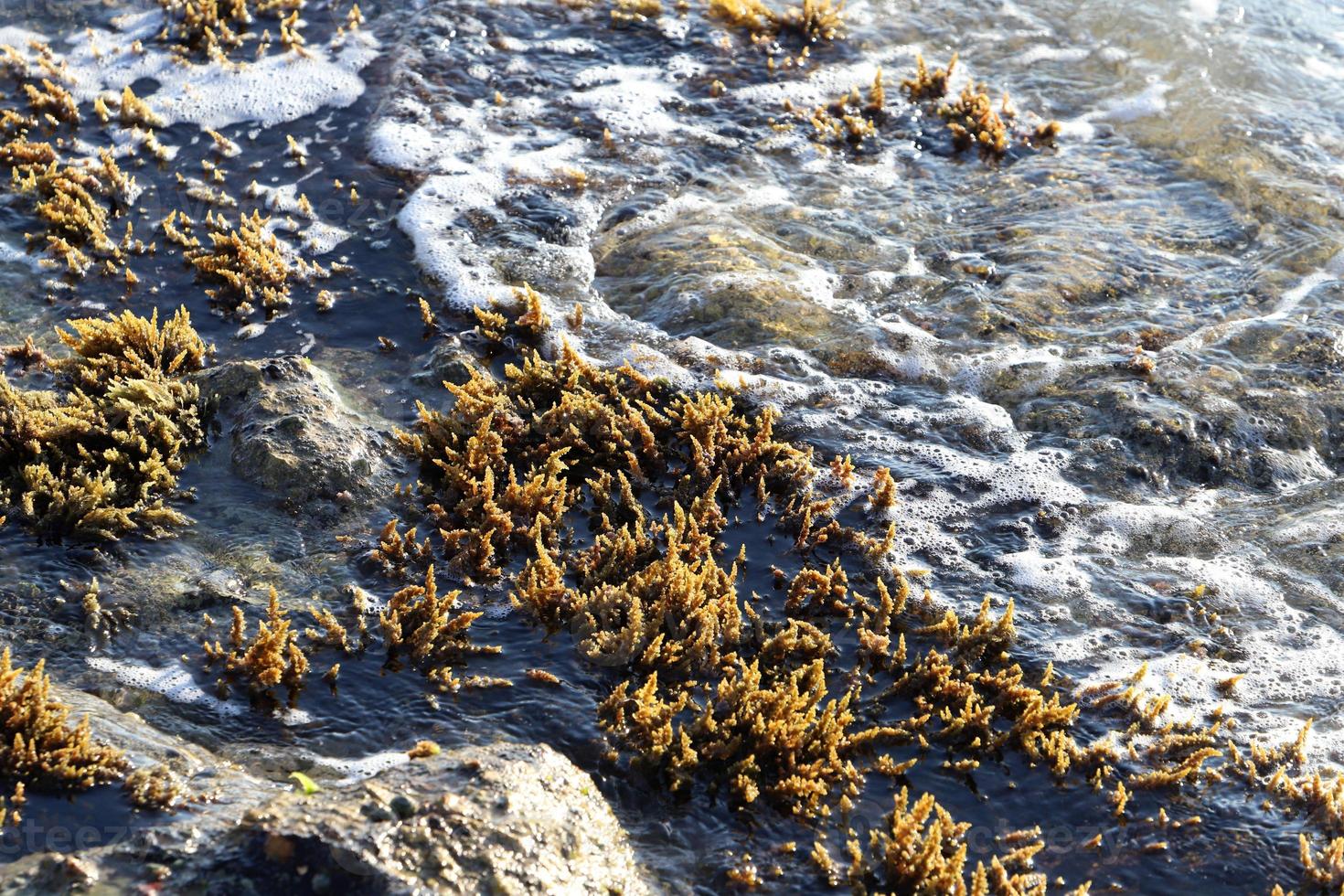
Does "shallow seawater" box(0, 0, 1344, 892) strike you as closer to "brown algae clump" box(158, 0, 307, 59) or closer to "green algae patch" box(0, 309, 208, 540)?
"green algae patch" box(0, 309, 208, 540)

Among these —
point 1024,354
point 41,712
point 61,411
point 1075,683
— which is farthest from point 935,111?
point 41,712

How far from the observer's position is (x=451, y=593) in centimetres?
A: 566

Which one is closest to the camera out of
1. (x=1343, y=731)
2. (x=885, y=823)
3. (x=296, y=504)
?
(x=885, y=823)

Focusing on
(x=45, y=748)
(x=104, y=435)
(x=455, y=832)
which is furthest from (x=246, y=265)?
(x=455, y=832)

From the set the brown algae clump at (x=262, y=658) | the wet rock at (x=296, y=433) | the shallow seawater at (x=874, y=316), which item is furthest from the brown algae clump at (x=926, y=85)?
the brown algae clump at (x=262, y=658)

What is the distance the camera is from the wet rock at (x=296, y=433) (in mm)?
6516

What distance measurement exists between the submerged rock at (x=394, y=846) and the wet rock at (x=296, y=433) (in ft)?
8.04

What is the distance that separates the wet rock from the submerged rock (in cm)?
245

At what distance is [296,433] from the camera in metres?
6.67

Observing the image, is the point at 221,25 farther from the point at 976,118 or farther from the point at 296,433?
the point at 976,118

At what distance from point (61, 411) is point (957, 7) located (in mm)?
11341

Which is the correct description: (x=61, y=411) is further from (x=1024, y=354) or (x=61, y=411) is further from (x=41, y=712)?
(x=1024, y=354)

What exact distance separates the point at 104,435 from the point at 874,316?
219 inches

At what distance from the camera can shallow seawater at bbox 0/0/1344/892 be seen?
5.30 m
